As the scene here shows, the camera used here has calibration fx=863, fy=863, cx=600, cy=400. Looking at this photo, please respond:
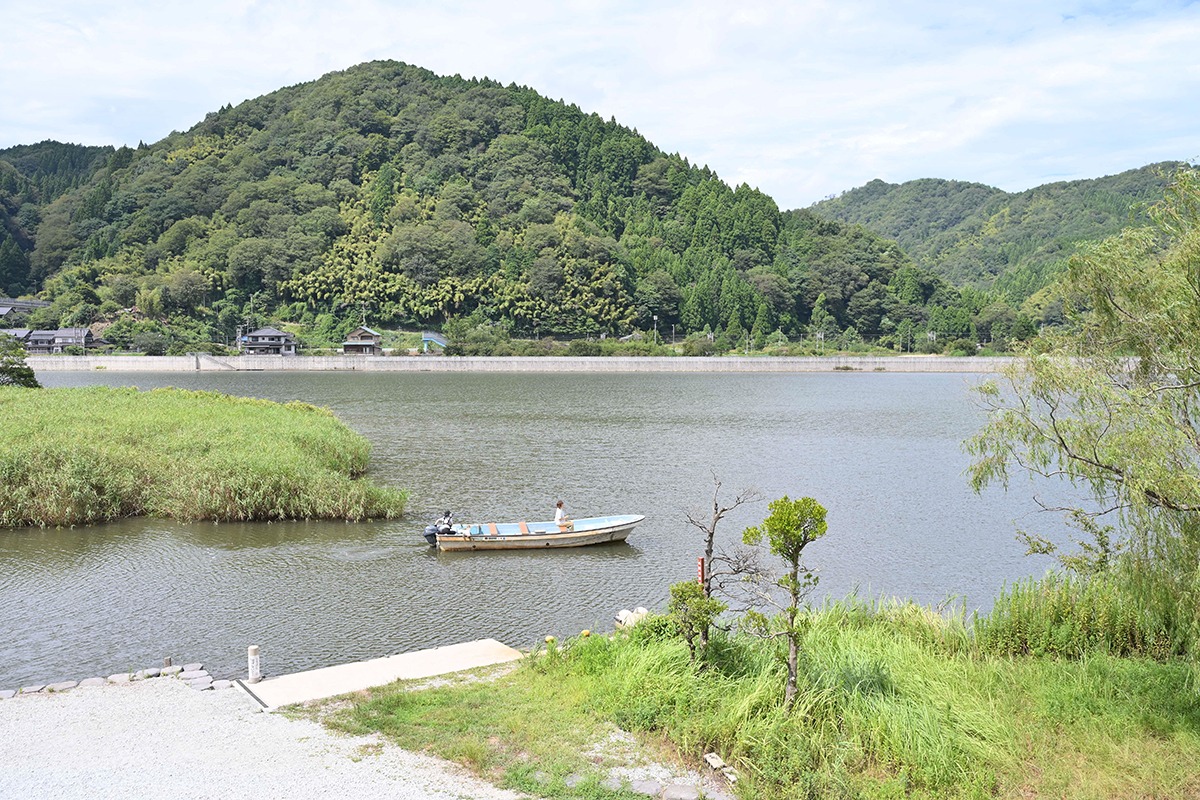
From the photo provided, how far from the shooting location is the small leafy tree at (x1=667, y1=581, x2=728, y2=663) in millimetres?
9680

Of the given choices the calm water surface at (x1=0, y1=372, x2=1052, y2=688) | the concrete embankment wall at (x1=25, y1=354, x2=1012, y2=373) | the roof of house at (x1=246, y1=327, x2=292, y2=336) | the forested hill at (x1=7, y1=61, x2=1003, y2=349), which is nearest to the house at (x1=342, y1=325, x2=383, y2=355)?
the concrete embankment wall at (x1=25, y1=354, x2=1012, y2=373)

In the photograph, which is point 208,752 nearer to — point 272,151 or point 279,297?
point 279,297

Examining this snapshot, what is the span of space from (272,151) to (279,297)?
54.6 m

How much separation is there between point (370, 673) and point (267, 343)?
376ft

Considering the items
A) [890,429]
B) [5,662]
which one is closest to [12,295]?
[890,429]

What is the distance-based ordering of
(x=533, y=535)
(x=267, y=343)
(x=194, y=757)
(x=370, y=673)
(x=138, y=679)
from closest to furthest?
(x=194, y=757) < (x=138, y=679) < (x=370, y=673) < (x=533, y=535) < (x=267, y=343)

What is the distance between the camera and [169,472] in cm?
2397

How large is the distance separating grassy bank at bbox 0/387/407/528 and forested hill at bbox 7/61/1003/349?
314ft

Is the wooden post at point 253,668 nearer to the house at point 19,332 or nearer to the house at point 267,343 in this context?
the house at point 267,343

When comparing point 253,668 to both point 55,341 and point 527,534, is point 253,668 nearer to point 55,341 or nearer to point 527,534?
point 527,534

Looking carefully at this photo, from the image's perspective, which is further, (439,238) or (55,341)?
(439,238)

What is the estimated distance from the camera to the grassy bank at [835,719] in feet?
26.8

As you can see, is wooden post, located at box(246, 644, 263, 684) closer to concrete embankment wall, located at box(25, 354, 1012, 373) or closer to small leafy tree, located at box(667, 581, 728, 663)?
small leafy tree, located at box(667, 581, 728, 663)

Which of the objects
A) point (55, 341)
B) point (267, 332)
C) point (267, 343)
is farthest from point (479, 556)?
point (55, 341)
